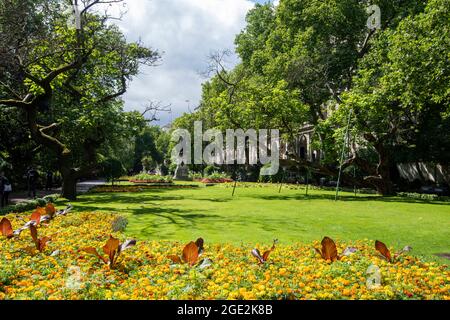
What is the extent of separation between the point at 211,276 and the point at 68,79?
62.4 feet

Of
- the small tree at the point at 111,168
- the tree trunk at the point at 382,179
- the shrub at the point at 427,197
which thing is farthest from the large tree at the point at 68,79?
the shrub at the point at 427,197

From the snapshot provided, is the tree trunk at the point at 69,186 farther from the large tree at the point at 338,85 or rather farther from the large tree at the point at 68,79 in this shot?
the large tree at the point at 338,85

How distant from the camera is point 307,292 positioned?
456 centimetres

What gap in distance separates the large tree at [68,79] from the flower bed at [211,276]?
1070 centimetres

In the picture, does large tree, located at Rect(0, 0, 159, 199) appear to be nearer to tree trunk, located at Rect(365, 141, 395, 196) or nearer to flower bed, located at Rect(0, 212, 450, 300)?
flower bed, located at Rect(0, 212, 450, 300)

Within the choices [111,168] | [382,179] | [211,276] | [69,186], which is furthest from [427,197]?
[111,168]

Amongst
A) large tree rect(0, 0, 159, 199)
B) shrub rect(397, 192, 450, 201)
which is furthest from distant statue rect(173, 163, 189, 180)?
shrub rect(397, 192, 450, 201)

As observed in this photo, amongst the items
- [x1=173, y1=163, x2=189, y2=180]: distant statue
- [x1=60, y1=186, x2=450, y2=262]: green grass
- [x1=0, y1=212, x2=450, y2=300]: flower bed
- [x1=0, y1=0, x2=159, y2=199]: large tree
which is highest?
[x1=0, y1=0, x2=159, y2=199]: large tree

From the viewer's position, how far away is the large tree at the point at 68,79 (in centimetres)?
1719

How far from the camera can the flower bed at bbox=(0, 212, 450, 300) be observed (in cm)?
447

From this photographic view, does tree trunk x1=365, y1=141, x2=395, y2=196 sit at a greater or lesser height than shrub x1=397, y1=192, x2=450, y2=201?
greater

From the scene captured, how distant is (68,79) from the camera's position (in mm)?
21109

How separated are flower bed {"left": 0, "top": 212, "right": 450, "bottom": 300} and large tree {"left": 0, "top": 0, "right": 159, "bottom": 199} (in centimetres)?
1070

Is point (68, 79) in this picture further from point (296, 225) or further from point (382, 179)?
point (382, 179)
